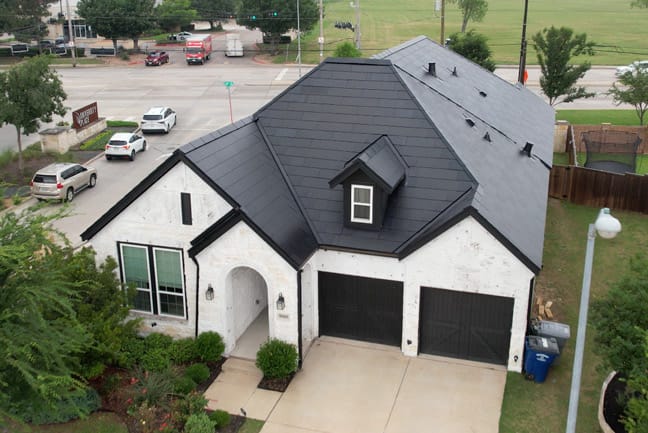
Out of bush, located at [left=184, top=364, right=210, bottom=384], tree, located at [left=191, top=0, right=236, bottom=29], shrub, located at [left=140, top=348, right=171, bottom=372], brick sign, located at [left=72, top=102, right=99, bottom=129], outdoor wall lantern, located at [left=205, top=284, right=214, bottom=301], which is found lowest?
bush, located at [left=184, top=364, right=210, bottom=384]

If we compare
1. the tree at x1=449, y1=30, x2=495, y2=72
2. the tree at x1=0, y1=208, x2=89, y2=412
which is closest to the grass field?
the tree at x1=449, y1=30, x2=495, y2=72

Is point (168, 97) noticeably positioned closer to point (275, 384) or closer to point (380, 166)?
point (380, 166)

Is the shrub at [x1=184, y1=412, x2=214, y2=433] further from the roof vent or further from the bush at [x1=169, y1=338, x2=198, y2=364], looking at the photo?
the roof vent

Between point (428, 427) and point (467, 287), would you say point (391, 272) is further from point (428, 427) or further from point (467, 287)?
point (428, 427)

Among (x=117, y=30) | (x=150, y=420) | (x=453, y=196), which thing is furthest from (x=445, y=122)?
(x=117, y=30)

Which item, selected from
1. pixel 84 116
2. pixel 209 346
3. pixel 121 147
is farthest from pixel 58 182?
pixel 209 346

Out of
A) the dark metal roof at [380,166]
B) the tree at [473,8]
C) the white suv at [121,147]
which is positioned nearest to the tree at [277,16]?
the tree at [473,8]

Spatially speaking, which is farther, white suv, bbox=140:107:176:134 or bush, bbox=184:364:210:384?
white suv, bbox=140:107:176:134

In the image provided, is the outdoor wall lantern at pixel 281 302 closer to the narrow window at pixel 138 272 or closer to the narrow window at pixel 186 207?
the narrow window at pixel 186 207
